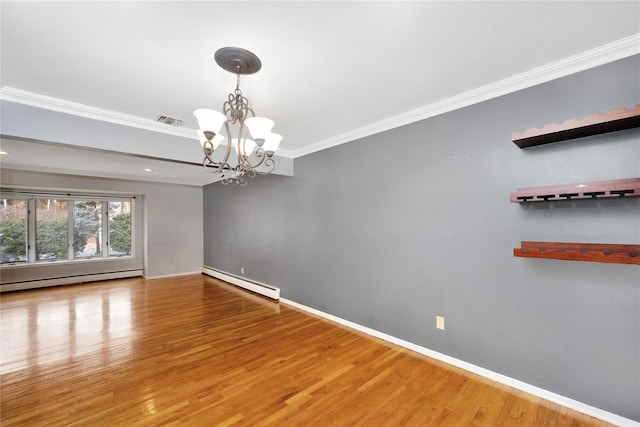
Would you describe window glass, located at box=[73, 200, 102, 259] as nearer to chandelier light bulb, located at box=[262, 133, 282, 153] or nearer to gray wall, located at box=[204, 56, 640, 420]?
gray wall, located at box=[204, 56, 640, 420]

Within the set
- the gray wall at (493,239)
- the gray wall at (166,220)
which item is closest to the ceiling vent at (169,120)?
the gray wall at (493,239)

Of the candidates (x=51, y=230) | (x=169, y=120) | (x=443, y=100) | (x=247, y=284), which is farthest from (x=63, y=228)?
(x=443, y=100)

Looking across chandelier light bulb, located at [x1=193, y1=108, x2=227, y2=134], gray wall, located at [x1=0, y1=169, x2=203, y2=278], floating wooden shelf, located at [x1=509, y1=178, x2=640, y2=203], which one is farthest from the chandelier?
gray wall, located at [x1=0, y1=169, x2=203, y2=278]

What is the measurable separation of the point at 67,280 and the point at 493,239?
8.02 metres

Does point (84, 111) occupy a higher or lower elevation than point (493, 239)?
higher

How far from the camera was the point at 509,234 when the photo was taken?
7.11 ft

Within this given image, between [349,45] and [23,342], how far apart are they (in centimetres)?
464

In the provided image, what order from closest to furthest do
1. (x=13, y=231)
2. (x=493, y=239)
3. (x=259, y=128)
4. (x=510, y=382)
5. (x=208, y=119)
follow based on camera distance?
(x=208, y=119) → (x=259, y=128) → (x=510, y=382) → (x=493, y=239) → (x=13, y=231)

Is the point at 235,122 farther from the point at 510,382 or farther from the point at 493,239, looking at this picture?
the point at 510,382

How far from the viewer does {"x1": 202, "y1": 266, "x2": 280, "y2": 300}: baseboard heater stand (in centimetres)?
457

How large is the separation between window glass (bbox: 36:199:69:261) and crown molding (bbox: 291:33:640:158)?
6.93m

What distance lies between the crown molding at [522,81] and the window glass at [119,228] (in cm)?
647

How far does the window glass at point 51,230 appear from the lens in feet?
18.7

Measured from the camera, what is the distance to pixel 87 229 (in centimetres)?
627
